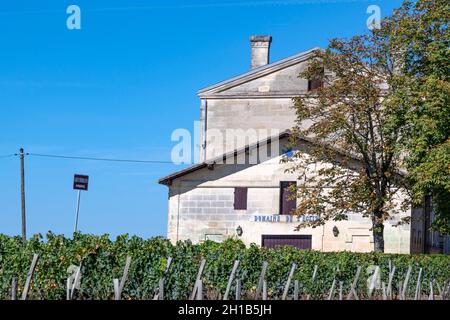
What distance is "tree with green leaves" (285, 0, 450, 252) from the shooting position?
4453 cm

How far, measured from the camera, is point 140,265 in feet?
95.2

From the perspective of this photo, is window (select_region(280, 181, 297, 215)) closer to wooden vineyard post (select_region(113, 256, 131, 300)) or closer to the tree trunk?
the tree trunk

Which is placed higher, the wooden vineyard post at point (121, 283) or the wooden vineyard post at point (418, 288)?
the wooden vineyard post at point (121, 283)

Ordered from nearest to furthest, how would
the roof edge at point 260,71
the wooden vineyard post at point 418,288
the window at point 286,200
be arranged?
the wooden vineyard post at point 418,288, the window at point 286,200, the roof edge at point 260,71

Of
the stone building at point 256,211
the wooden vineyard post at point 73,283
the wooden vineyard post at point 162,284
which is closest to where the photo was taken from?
the wooden vineyard post at point 162,284

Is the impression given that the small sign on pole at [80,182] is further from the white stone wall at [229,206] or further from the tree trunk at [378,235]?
the tree trunk at [378,235]

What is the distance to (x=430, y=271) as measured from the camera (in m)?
41.3

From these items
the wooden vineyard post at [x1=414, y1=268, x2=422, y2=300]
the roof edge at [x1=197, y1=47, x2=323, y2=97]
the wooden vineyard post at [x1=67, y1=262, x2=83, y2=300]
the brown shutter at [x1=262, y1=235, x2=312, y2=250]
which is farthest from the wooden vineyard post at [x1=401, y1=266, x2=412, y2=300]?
the roof edge at [x1=197, y1=47, x2=323, y2=97]

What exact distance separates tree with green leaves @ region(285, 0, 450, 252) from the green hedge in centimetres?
1102

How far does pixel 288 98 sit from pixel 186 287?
109 feet

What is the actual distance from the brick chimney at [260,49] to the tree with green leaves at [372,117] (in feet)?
59.8

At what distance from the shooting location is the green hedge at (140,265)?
27562 mm

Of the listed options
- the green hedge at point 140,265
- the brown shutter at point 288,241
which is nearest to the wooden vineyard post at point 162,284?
the green hedge at point 140,265
